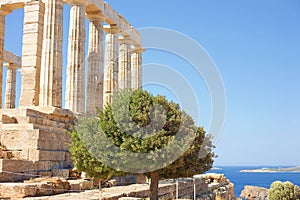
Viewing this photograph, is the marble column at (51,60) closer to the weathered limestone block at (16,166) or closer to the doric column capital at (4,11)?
the doric column capital at (4,11)

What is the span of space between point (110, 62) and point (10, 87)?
38.6 ft

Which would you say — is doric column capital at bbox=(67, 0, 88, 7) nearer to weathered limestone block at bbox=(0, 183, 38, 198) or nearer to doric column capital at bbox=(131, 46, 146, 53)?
doric column capital at bbox=(131, 46, 146, 53)

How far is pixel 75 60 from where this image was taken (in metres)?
21.9

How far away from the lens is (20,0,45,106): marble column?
19828 mm

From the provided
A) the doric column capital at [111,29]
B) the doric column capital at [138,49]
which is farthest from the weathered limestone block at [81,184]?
the doric column capital at [138,49]

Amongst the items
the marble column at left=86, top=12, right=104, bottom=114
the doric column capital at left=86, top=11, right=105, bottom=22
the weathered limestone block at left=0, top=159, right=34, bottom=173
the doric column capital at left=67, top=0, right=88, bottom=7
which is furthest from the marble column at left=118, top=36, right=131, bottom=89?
the weathered limestone block at left=0, top=159, right=34, bottom=173

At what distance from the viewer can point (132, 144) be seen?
33.4ft

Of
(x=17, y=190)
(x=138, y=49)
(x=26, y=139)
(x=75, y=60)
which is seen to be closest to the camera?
(x=17, y=190)

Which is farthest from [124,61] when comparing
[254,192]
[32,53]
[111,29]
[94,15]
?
[254,192]

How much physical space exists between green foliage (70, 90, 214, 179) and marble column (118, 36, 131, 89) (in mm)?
19382

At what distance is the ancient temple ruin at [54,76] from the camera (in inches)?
589

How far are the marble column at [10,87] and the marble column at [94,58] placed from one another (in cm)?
1152

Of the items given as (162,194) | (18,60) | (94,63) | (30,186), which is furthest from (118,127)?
(18,60)

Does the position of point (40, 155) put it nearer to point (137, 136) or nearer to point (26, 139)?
point (26, 139)
